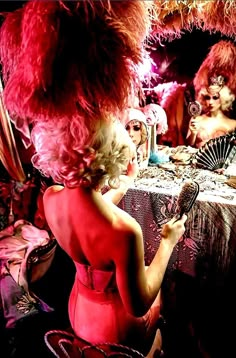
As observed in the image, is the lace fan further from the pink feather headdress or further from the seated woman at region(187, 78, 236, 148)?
the pink feather headdress

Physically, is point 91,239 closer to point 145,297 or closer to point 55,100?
point 145,297

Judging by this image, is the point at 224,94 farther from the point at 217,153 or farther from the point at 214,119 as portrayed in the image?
the point at 217,153

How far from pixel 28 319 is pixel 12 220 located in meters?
0.60

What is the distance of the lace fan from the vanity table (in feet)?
0.40

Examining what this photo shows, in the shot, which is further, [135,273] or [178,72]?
[178,72]

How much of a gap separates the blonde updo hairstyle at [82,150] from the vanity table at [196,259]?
775 millimetres

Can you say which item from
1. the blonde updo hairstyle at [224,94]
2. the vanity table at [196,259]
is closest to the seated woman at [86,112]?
the vanity table at [196,259]

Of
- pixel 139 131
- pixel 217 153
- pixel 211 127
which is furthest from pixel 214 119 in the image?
pixel 139 131

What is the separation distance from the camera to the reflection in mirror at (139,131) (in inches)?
84.0

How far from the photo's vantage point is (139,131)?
2211 millimetres

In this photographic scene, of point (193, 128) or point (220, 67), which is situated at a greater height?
point (220, 67)

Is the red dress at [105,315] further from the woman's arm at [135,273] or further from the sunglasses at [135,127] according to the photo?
the sunglasses at [135,127]

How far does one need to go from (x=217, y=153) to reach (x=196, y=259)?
73 cm

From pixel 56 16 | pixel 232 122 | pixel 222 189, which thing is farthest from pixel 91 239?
pixel 232 122
